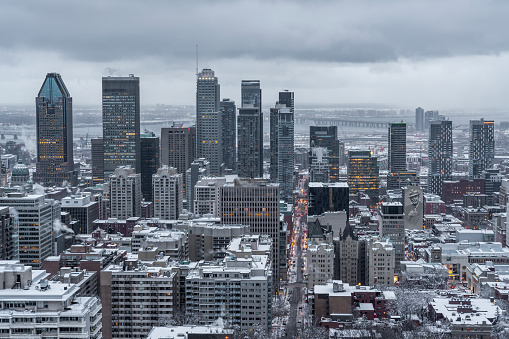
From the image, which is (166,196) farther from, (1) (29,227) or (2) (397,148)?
(2) (397,148)

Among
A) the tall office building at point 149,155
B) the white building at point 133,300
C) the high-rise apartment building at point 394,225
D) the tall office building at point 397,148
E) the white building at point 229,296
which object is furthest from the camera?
the tall office building at point 397,148

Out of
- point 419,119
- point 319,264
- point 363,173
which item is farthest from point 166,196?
point 419,119

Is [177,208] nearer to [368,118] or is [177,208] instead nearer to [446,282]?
[446,282]

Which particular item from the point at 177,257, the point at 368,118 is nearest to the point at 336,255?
the point at 177,257

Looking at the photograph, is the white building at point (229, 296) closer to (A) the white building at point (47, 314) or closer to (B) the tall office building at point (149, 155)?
(A) the white building at point (47, 314)

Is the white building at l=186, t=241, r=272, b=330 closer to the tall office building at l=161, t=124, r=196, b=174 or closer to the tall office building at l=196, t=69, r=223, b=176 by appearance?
the tall office building at l=161, t=124, r=196, b=174

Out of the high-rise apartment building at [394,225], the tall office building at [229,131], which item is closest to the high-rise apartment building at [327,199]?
the high-rise apartment building at [394,225]
